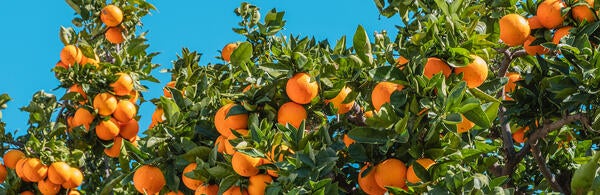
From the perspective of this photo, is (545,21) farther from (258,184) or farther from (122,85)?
(122,85)

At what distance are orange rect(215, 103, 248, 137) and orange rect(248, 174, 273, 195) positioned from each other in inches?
10.3

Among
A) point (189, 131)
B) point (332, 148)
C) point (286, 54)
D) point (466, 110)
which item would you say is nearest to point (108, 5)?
point (189, 131)

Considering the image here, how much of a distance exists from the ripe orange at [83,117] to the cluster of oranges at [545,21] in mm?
2463

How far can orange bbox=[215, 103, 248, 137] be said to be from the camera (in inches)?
119

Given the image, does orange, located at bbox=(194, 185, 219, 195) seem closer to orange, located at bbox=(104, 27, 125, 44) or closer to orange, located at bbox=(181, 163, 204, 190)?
orange, located at bbox=(181, 163, 204, 190)

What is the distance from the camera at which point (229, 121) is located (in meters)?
3.02

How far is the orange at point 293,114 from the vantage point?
2.97 metres

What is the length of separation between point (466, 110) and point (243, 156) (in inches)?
32.6

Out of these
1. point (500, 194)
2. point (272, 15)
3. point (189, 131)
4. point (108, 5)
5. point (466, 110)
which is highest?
point (108, 5)

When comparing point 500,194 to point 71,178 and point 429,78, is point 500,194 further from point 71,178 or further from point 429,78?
point 71,178

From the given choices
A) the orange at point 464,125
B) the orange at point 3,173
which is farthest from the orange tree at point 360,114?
the orange at point 3,173

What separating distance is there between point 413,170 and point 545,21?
4.33 feet

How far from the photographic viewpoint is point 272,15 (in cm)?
429

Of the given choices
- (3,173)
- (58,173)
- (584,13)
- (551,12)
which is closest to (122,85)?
(58,173)
